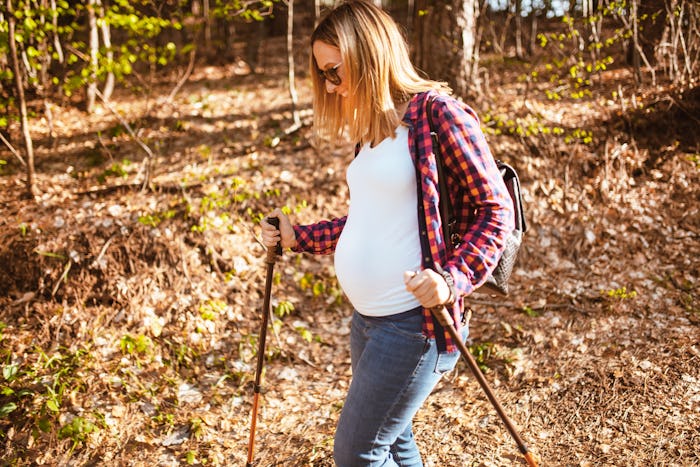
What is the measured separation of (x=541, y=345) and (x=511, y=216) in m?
3.29

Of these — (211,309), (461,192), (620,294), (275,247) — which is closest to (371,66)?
(461,192)

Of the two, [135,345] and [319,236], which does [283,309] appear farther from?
[319,236]

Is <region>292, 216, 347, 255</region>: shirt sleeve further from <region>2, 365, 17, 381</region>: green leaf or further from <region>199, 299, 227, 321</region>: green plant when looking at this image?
<region>2, 365, 17, 381</region>: green leaf

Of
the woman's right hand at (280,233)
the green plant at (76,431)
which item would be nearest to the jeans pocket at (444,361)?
the woman's right hand at (280,233)

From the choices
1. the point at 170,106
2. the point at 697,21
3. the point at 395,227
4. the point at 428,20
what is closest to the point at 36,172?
the point at 170,106

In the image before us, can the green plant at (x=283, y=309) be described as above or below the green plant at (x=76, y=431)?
above

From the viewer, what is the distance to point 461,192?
226 cm

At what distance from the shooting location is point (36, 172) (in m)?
6.39

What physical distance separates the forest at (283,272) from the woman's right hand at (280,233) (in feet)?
6.12

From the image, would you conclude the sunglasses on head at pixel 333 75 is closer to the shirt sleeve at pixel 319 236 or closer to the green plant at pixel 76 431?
the shirt sleeve at pixel 319 236

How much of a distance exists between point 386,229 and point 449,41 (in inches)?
219

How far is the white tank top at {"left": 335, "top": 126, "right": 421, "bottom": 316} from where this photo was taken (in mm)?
2191

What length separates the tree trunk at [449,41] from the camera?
7004 mm

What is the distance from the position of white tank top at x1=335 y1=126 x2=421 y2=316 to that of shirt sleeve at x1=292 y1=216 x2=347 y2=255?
1.56 ft
